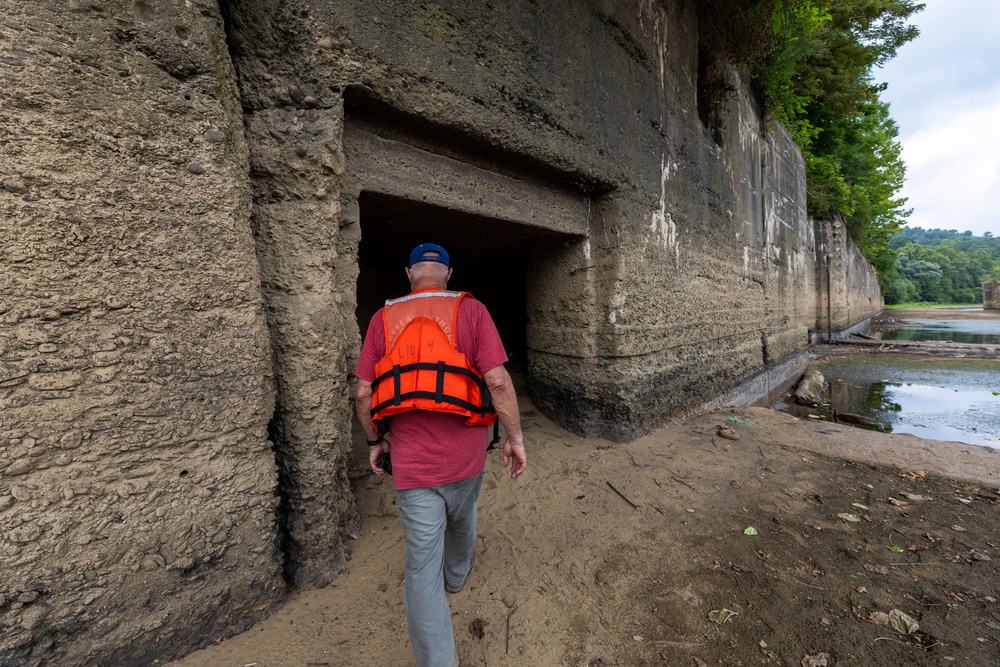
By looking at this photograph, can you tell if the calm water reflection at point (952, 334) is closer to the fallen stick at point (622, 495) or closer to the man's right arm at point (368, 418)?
the fallen stick at point (622, 495)

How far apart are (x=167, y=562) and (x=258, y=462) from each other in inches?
17.8

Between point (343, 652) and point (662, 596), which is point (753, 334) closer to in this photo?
point (662, 596)

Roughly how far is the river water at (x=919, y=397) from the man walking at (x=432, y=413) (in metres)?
5.83

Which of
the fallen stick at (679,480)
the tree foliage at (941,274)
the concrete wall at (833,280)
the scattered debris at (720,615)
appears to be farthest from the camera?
the tree foliage at (941,274)

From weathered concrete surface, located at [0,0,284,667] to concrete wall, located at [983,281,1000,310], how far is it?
5366 cm

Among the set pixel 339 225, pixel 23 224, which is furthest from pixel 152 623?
pixel 339 225

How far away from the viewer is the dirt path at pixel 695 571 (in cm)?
177

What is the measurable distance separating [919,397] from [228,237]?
9.15 m

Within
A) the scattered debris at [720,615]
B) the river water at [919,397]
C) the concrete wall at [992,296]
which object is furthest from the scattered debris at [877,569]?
the concrete wall at [992,296]

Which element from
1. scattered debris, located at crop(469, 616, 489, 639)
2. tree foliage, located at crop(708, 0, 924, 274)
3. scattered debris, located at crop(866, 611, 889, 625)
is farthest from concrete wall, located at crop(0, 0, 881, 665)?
tree foliage, located at crop(708, 0, 924, 274)

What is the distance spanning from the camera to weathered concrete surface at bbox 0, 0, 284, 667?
1396mm

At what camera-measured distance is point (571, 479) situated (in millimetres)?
3264

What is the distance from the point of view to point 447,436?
5.73 ft

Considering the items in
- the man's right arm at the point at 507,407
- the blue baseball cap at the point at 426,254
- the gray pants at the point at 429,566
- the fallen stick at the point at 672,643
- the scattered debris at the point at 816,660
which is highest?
the blue baseball cap at the point at 426,254
